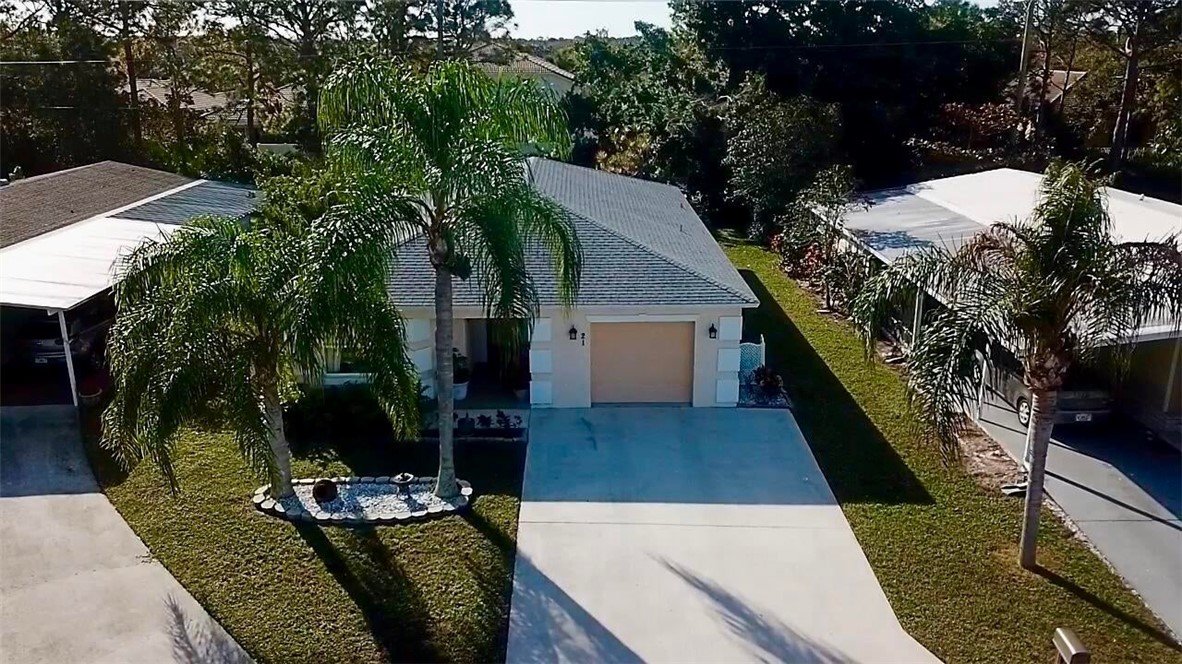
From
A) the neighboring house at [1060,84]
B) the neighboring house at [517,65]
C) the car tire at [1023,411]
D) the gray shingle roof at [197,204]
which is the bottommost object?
the car tire at [1023,411]

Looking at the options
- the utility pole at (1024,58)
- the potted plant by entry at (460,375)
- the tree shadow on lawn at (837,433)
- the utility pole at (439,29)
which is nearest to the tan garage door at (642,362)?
the tree shadow on lawn at (837,433)

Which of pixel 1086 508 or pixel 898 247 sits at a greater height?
pixel 898 247

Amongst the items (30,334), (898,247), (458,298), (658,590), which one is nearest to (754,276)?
(898,247)

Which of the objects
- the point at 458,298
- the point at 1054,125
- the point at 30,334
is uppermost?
the point at 1054,125

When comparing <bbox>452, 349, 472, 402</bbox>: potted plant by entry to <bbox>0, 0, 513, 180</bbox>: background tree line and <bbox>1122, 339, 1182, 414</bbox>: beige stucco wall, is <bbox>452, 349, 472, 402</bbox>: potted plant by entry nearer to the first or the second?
<bbox>1122, 339, 1182, 414</bbox>: beige stucco wall

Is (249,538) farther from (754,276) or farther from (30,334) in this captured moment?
(754,276)

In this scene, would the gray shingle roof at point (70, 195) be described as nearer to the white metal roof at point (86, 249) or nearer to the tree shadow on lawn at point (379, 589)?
the white metal roof at point (86, 249)

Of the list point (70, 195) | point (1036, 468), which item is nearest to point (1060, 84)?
point (1036, 468)

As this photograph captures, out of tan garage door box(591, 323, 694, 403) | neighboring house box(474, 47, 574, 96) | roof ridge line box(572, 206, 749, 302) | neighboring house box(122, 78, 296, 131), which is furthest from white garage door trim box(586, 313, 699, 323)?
neighboring house box(122, 78, 296, 131)
